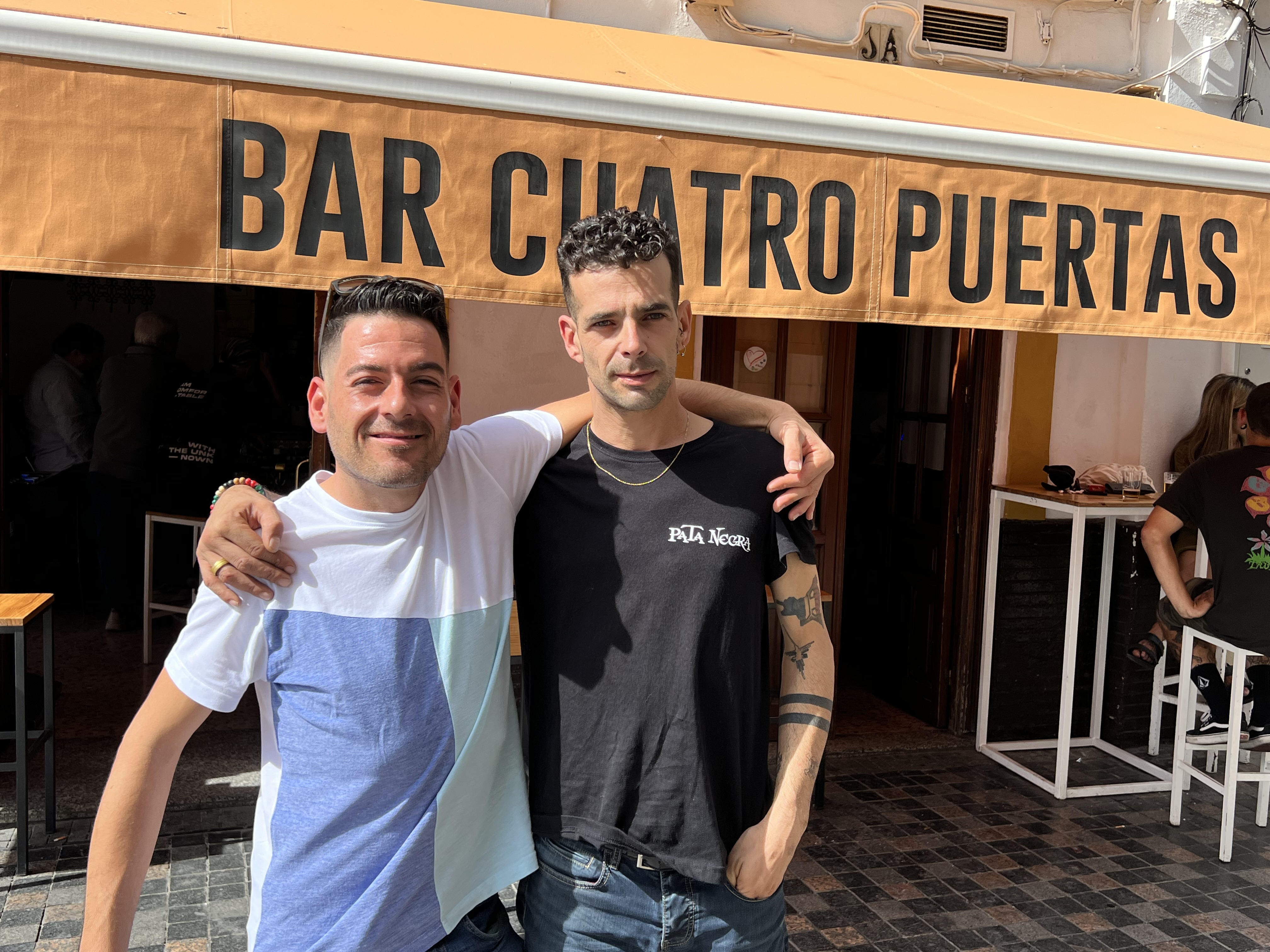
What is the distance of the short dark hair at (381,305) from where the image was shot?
1.88 m

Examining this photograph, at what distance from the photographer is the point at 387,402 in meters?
1.82

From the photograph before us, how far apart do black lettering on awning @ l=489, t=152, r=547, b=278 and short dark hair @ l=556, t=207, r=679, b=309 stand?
2.05ft

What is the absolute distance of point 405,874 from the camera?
1.77 meters

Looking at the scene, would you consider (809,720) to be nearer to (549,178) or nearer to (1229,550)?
(549,178)

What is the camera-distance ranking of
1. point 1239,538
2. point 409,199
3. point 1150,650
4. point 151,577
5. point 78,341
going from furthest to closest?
point 78,341 → point 151,577 → point 1150,650 → point 1239,538 → point 409,199

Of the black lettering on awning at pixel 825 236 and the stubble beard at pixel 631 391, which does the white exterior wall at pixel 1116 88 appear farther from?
the stubble beard at pixel 631 391

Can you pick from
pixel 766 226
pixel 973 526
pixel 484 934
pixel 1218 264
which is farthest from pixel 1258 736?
pixel 484 934

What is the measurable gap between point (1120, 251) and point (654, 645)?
2067mm

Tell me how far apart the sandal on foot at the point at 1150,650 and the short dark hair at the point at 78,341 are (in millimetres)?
6853

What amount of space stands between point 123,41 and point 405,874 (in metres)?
1.89

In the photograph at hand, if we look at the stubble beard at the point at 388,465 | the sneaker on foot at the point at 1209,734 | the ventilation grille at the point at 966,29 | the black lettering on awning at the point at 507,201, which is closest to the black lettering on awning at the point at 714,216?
the black lettering on awning at the point at 507,201

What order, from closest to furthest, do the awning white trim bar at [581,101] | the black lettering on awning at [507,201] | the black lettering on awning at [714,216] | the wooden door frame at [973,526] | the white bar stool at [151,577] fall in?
the awning white trim bar at [581,101], the black lettering on awning at [507,201], the black lettering on awning at [714,216], the wooden door frame at [973,526], the white bar stool at [151,577]

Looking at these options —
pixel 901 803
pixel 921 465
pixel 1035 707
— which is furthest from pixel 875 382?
pixel 901 803

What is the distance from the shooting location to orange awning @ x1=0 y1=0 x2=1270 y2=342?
234 centimetres
